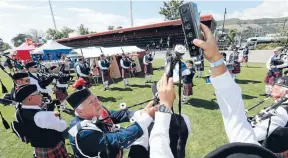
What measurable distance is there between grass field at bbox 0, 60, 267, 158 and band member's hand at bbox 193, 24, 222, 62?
4248 millimetres

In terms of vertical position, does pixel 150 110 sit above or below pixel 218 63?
below

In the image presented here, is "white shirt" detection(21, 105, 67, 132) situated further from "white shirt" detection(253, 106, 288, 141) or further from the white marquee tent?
the white marquee tent

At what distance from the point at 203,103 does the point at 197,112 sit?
1.12 meters

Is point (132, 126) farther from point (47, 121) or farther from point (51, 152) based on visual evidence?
point (51, 152)

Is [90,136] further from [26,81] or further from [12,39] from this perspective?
[12,39]

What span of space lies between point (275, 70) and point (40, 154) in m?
9.80

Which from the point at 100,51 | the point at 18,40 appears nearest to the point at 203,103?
the point at 100,51

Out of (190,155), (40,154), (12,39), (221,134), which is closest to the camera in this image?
(40,154)

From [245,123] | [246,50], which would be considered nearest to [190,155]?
[245,123]

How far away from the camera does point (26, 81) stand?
609 centimetres

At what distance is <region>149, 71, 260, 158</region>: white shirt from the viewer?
50.7 inches

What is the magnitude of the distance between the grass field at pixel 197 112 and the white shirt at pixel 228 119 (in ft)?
12.9

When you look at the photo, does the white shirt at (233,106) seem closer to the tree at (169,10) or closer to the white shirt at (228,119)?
the white shirt at (228,119)

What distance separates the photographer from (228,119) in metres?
1.36
